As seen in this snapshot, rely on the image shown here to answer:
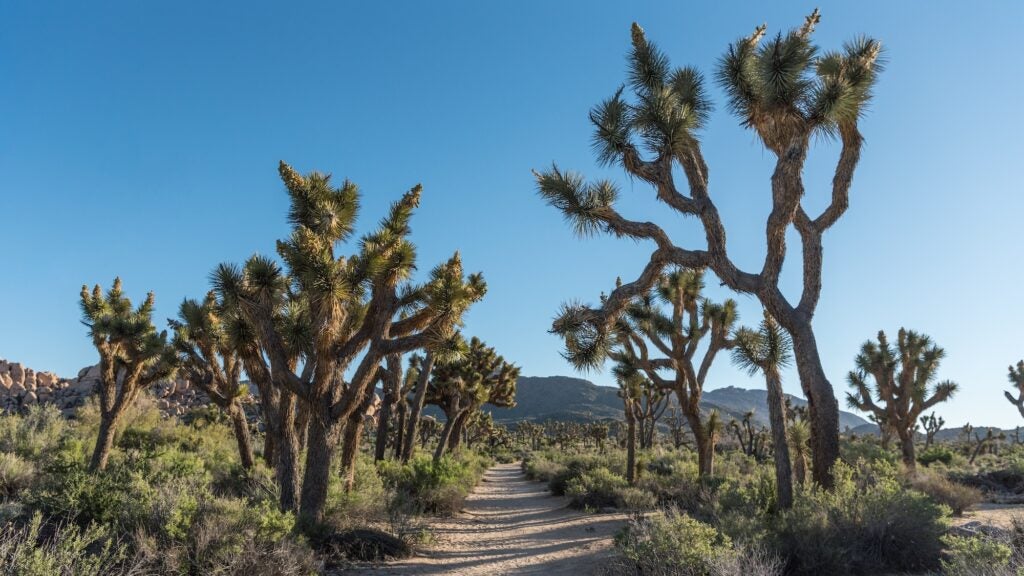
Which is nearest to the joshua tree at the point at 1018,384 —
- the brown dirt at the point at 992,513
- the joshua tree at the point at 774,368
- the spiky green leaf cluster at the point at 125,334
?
the brown dirt at the point at 992,513

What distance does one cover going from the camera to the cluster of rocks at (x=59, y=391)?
41594mm

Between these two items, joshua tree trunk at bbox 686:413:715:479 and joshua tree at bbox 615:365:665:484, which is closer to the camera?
joshua tree trunk at bbox 686:413:715:479

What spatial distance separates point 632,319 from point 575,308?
4.56m

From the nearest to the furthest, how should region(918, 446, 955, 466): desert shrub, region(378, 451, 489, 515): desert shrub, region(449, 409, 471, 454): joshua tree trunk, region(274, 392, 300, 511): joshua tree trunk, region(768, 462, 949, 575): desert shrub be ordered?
region(768, 462, 949, 575): desert shrub → region(274, 392, 300, 511): joshua tree trunk → region(378, 451, 489, 515): desert shrub → region(449, 409, 471, 454): joshua tree trunk → region(918, 446, 955, 466): desert shrub

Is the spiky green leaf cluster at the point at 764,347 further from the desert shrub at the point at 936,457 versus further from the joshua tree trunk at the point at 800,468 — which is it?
the desert shrub at the point at 936,457

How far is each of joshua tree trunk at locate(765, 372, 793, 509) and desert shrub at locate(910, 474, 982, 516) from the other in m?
5.45

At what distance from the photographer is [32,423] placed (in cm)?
1900

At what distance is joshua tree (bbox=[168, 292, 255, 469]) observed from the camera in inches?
519

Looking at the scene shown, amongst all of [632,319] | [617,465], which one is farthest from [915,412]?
[632,319]

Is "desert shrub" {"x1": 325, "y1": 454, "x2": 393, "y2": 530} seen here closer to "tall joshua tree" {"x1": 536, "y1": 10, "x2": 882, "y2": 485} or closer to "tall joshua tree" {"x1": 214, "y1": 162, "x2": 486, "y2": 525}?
"tall joshua tree" {"x1": 214, "y1": 162, "x2": 486, "y2": 525}

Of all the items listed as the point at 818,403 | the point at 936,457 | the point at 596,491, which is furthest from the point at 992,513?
the point at 936,457

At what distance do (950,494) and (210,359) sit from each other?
17.8 metres

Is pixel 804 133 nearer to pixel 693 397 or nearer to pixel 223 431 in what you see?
pixel 693 397

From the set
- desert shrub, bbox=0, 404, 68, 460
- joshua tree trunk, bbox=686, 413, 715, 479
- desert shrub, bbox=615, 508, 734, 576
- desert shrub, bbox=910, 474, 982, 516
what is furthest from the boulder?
desert shrub, bbox=910, 474, 982, 516
